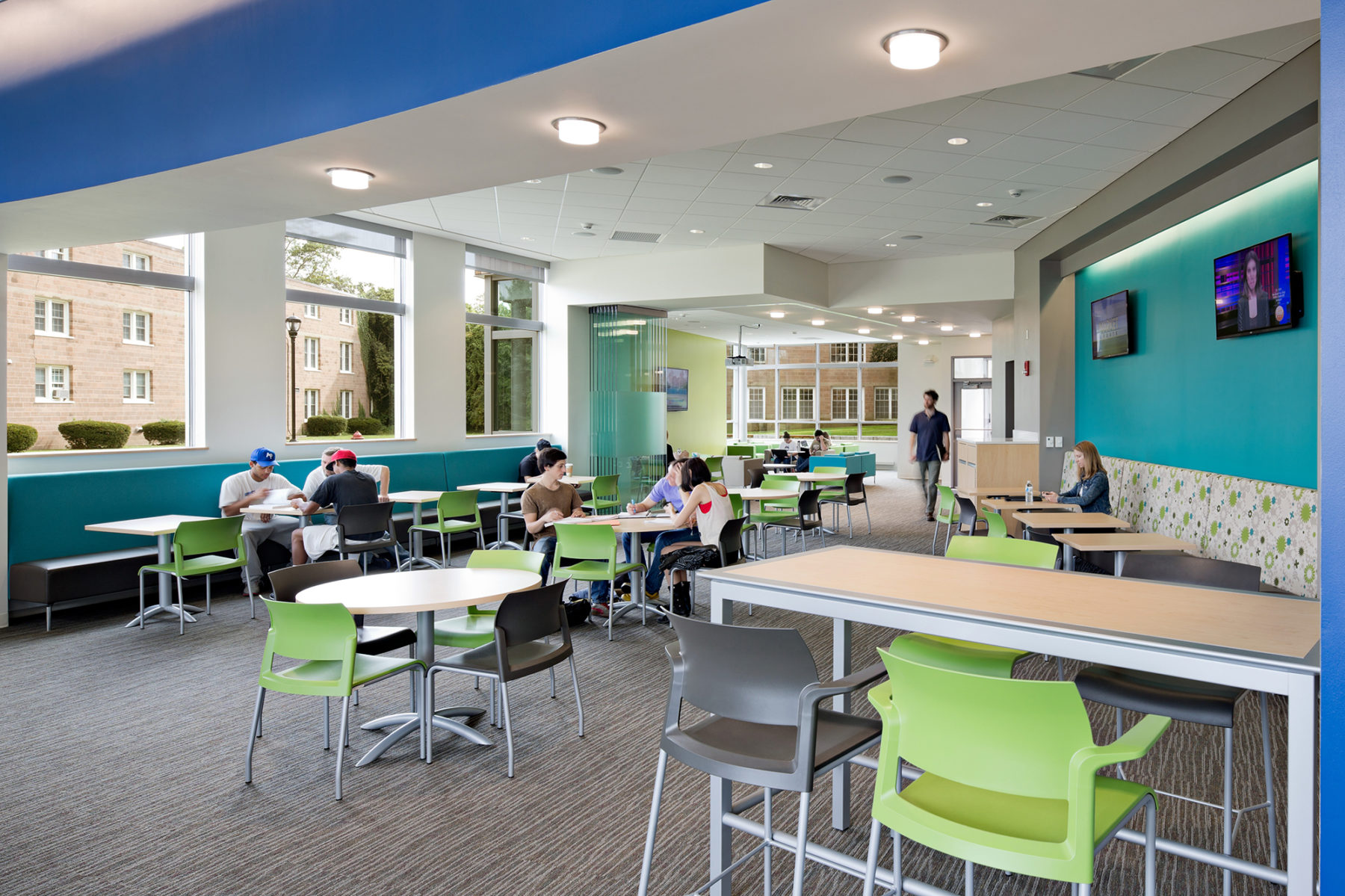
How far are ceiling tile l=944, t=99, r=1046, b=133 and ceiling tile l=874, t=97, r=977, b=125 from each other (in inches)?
2.4

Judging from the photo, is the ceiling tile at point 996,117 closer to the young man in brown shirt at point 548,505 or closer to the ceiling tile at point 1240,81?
the ceiling tile at point 1240,81

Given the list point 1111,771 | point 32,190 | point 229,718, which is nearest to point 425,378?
point 32,190

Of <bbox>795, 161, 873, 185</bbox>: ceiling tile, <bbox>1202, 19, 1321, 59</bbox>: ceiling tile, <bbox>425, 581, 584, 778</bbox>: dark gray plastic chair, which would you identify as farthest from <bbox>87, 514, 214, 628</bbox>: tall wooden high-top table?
<bbox>1202, 19, 1321, 59</bbox>: ceiling tile

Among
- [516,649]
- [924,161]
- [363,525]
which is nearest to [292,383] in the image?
[363,525]

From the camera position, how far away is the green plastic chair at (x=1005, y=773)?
166 cm

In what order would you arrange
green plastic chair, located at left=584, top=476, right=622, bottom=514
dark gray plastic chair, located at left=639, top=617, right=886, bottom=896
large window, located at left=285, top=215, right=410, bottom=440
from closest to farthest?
dark gray plastic chair, located at left=639, top=617, right=886, bottom=896, large window, located at left=285, top=215, right=410, bottom=440, green plastic chair, located at left=584, top=476, right=622, bottom=514

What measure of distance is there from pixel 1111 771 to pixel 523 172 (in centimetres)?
390

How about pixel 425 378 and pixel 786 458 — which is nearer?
pixel 425 378

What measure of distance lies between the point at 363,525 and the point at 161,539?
57.4 inches

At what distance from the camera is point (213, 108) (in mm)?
3740

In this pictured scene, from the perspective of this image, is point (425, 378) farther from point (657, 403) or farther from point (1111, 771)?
point (1111, 771)

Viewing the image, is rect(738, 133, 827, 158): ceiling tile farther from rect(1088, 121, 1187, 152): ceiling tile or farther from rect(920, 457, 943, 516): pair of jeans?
rect(920, 457, 943, 516): pair of jeans

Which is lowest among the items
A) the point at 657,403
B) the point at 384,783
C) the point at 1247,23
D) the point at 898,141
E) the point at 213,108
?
the point at 384,783

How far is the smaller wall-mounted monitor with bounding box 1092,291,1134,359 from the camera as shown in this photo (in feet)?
25.0
